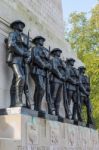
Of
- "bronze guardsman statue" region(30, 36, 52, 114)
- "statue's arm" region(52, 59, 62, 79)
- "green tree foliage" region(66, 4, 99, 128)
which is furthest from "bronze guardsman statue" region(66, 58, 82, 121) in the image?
"green tree foliage" region(66, 4, 99, 128)

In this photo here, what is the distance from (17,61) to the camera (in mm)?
9609

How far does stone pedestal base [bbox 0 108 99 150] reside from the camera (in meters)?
8.64

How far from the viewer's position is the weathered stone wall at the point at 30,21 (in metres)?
9.89

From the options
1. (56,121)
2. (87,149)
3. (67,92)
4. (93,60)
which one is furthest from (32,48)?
(93,60)

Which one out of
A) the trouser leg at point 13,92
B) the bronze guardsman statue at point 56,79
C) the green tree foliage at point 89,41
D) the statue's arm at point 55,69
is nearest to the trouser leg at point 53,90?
the bronze guardsman statue at point 56,79

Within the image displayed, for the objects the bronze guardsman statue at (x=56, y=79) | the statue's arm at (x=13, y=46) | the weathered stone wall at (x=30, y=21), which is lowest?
the bronze guardsman statue at (x=56, y=79)

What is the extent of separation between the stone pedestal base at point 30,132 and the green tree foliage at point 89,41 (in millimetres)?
12726

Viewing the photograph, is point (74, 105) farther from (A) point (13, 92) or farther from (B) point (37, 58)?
(A) point (13, 92)

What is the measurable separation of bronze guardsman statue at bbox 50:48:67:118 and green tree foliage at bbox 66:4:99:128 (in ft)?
38.4

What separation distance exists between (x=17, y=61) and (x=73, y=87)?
4010mm

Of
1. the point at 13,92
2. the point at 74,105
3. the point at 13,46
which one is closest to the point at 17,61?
the point at 13,46

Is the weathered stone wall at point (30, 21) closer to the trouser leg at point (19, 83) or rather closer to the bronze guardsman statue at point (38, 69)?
the trouser leg at point (19, 83)

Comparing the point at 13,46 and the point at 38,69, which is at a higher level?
the point at 13,46

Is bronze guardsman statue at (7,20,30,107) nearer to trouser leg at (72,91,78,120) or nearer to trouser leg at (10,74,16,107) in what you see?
trouser leg at (10,74,16,107)
